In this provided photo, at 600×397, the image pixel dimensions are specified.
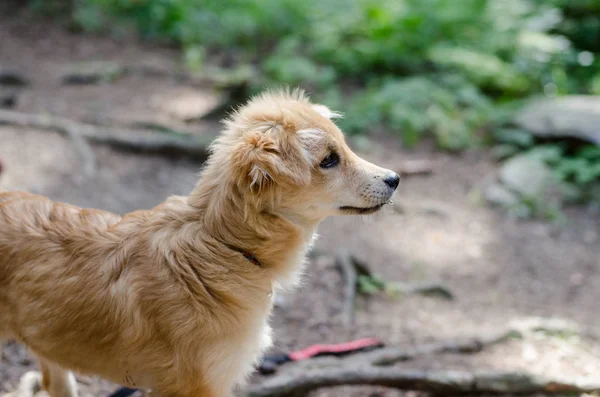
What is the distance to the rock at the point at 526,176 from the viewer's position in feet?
31.0

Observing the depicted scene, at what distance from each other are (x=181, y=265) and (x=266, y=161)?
721mm

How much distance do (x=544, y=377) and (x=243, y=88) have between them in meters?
7.19

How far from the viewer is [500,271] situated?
768 cm

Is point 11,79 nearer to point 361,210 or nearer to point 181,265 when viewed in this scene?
point 181,265

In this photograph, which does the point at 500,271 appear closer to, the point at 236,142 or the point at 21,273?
the point at 236,142

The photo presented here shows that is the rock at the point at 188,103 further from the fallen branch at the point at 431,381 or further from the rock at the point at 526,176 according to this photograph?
the fallen branch at the point at 431,381

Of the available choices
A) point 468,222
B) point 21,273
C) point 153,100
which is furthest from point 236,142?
point 153,100

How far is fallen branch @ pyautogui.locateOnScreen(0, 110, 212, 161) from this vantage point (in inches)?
320

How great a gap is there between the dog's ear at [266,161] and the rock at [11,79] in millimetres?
8227

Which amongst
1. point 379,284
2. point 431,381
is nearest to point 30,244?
point 431,381

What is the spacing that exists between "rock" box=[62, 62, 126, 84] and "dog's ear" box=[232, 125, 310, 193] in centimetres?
865

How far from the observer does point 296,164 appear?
10.7 ft

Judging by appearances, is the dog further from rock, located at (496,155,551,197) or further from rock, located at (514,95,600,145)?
rock, located at (514,95,600,145)

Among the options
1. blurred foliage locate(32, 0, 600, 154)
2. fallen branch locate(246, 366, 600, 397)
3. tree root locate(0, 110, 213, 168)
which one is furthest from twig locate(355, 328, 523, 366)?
blurred foliage locate(32, 0, 600, 154)
